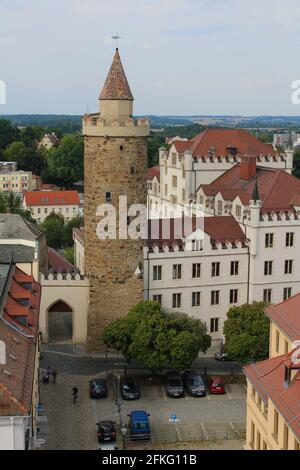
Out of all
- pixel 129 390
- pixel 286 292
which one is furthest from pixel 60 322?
pixel 286 292

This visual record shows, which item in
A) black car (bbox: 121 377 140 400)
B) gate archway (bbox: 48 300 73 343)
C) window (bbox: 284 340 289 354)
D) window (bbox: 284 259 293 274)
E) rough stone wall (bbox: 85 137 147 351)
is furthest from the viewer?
window (bbox: 284 259 293 274)

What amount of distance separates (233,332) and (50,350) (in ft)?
43.6

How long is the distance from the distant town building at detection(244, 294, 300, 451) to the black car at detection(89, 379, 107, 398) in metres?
11.3

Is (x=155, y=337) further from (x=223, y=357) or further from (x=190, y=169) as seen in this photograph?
(x=190, y=169)

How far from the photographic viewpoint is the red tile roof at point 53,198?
11931cm

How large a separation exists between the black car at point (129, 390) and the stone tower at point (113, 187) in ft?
23.3

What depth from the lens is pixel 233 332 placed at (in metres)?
46.7

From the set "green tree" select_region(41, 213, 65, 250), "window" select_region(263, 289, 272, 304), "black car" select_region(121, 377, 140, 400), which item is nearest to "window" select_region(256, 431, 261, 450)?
"black car" select_region(121, 377, 140, 400)

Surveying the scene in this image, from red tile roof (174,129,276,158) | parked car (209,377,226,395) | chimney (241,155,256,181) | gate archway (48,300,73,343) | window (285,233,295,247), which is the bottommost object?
parked car (209,377,226,395)

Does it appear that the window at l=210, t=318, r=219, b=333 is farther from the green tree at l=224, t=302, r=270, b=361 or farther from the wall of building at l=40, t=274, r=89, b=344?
the wall of building at l=40, t=274, r=89, b=344

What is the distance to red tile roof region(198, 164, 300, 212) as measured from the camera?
181 feet

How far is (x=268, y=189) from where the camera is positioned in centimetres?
5609

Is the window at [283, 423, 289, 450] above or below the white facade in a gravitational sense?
below

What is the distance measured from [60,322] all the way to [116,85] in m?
19.8
